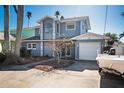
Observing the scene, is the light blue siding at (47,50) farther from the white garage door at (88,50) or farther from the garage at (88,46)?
the white garage door at (88,50)

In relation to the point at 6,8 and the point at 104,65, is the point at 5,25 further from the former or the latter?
the point at 104,65

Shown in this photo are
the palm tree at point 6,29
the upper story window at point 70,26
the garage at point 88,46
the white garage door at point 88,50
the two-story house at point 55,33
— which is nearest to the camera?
the palm tree at point 6,29

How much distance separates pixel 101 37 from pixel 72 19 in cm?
453

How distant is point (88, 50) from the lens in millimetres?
15312

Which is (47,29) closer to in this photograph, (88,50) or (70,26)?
(70,26)

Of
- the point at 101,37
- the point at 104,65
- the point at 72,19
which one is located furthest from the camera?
the point at 72,19

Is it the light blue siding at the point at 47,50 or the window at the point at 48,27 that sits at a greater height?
the window at the point at 48,27

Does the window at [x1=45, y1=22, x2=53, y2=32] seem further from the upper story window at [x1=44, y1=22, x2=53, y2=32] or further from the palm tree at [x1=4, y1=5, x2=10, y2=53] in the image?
the palm tree at [x1=4, y1=5, x2=10, y2=53]

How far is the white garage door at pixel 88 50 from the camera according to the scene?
15.0 meters

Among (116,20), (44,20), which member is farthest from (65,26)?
(116,20)

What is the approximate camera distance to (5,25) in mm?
13594

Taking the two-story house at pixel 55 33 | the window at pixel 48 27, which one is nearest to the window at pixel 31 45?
the two-story house at pixel 55 33

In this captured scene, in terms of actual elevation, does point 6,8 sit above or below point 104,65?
above

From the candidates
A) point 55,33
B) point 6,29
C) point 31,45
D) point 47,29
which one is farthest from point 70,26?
point 6,29
